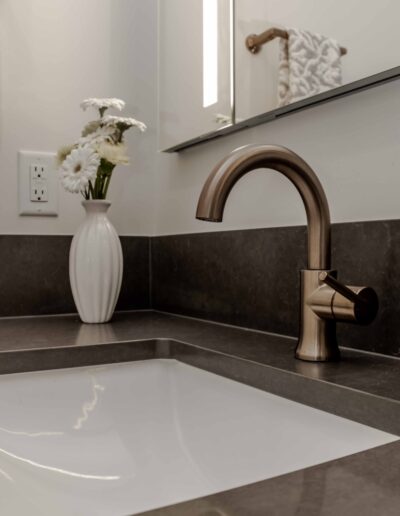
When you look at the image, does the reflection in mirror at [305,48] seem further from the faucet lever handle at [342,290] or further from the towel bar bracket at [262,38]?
the faucet lever handle at [342,290]

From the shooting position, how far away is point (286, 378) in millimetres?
624

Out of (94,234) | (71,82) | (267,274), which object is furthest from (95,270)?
(71,82)

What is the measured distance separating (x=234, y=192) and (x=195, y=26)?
384 millimetres

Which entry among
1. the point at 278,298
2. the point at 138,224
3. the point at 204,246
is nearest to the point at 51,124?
the point at 138,224

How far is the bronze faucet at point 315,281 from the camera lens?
2.15ft

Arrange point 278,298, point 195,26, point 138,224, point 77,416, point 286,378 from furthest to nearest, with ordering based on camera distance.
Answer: point 138,224 < point 195,26 < point 278,298 < point 77,416 < point 286,378

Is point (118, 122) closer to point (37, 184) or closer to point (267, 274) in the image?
point (37, 184)

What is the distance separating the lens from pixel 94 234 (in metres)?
1.10

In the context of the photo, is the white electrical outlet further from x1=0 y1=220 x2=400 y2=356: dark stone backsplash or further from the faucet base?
the faucet base

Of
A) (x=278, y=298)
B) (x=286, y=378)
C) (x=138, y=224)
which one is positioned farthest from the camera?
(x=138, y=224)

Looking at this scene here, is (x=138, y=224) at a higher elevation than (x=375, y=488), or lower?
higher

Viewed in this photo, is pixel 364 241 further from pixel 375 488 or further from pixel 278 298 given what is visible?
pixel 375 488

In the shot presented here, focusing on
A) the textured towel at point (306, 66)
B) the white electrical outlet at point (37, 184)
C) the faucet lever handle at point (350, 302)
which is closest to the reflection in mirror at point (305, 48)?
the textured towel at point (306, 66)

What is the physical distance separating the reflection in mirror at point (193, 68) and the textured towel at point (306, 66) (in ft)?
0.53
